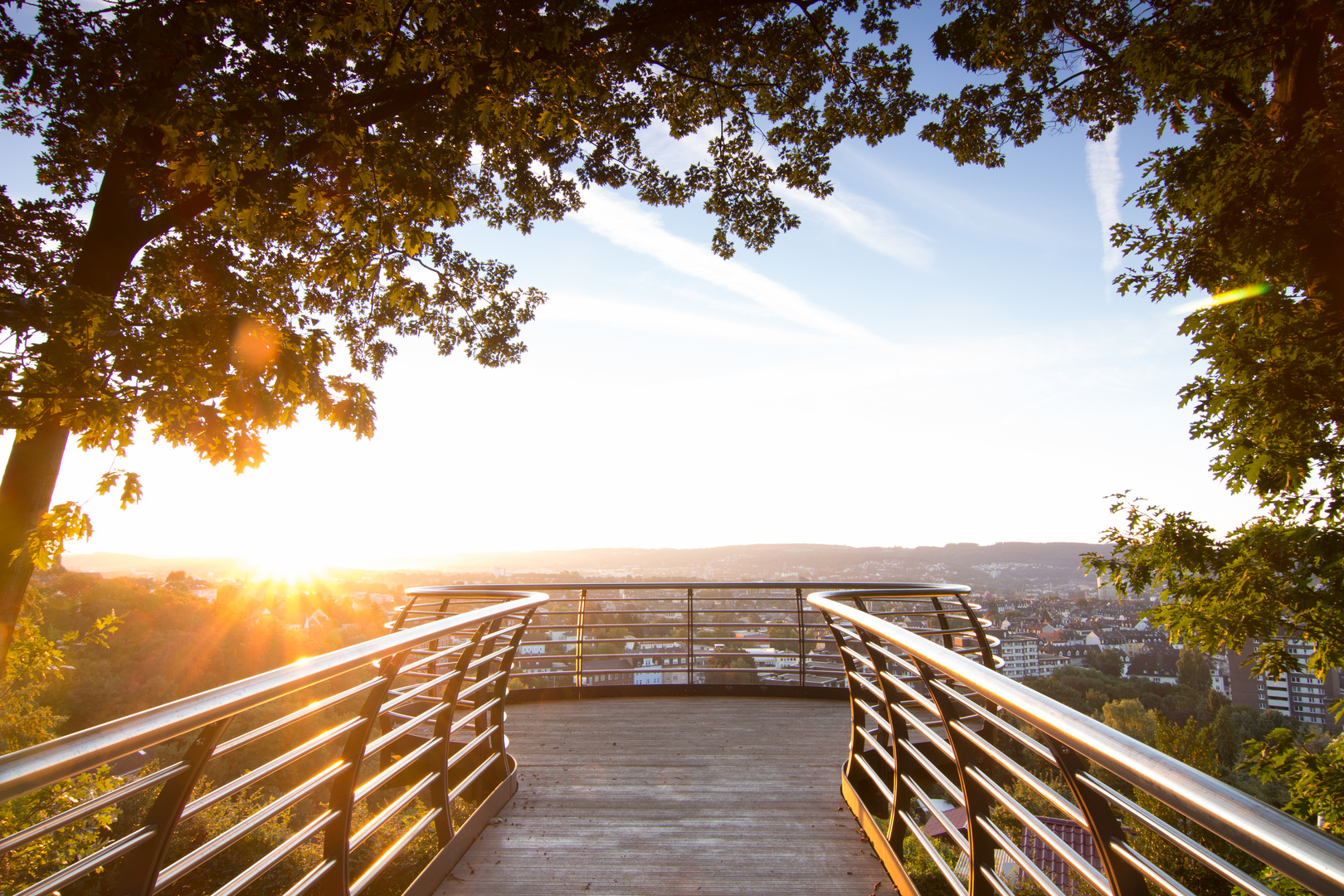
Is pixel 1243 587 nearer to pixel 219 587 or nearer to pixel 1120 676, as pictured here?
pixel 1120 676

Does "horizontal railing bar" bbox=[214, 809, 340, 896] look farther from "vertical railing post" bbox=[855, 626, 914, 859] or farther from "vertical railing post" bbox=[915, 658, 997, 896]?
"vertical railing post" bbox=[855, 626, 914, 859]

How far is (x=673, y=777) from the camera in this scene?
360 centimetres

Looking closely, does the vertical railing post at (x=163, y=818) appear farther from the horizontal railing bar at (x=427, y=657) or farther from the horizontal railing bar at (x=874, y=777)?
the horizontal railing bar at (x=874, y=777)

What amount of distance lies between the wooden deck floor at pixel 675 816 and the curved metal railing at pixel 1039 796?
0.32m

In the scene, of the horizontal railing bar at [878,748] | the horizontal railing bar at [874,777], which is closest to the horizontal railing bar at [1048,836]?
the horizontal railing bar at [878,748]

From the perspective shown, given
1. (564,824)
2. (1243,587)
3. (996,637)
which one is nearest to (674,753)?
(564,824)

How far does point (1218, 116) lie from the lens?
7371 millimetres

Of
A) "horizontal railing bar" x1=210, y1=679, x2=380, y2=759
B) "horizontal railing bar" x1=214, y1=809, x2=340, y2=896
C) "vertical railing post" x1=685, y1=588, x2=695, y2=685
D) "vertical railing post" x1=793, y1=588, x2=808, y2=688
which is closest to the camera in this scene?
"horizontal railing bar" x1=210, y1=679, x2=380, y2=759

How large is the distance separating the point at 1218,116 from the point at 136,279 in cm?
1231

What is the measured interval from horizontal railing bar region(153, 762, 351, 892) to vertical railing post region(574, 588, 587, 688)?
3.87 metres

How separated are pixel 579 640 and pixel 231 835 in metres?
4.40

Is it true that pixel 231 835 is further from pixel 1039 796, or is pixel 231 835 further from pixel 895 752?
pixel 895 752

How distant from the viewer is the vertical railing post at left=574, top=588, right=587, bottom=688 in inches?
222

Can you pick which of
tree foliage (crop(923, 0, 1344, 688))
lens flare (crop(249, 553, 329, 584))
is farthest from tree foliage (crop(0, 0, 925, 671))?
lens flare (crop(249, 553, 329, 584))
